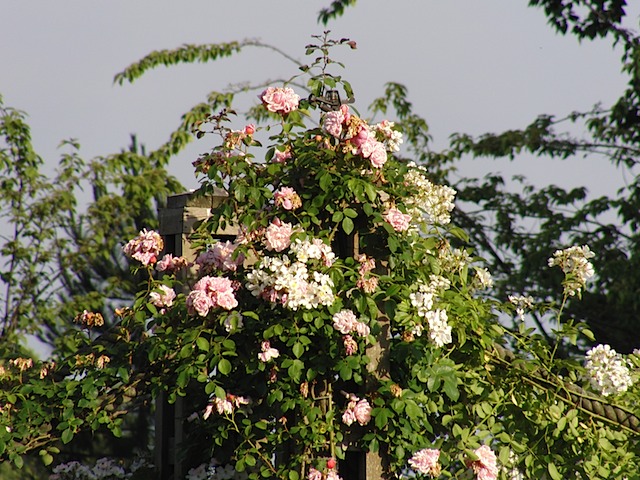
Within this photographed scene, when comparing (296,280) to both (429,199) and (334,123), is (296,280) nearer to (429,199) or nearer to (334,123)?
(334,123)

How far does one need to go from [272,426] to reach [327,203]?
828mm

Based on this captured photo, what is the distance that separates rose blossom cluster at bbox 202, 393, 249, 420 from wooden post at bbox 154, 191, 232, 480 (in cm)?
68

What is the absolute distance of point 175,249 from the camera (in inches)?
165

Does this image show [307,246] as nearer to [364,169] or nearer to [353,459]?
[364,169]

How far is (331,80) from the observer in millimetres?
3590

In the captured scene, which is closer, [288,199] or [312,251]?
[312,251]

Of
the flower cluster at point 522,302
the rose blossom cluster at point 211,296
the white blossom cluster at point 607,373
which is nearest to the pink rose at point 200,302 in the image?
the rose blossom cluster at point 211,296

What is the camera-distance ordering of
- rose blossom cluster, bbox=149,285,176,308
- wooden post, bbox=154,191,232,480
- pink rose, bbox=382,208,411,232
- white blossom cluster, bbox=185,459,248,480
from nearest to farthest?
pink rose, bbox=382,208,411,232
rose blossom cluster, bbox=149,285,176,308
white blossom cluster, bbox=185,459,248,480
wooden post, bbox=154,191,232,480

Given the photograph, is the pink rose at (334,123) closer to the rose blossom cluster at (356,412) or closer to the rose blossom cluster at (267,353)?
the rose blossom cluster at (267,353)

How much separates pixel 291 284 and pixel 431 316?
19.4 inches

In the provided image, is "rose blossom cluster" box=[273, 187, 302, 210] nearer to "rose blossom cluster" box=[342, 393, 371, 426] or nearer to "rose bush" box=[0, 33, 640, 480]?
"rose bush" box=[0, 33, 640, 480]

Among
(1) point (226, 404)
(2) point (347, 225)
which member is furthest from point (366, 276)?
(1) point (226, 404)

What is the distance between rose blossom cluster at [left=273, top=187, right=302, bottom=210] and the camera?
11.0ft

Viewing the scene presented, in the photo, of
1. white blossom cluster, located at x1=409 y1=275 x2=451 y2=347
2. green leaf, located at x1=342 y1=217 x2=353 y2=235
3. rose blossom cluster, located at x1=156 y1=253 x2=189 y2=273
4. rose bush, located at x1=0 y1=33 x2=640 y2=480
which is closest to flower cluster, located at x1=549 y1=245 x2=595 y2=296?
rose bush, located at x1=0 y1=33 x2=640 y2=480
